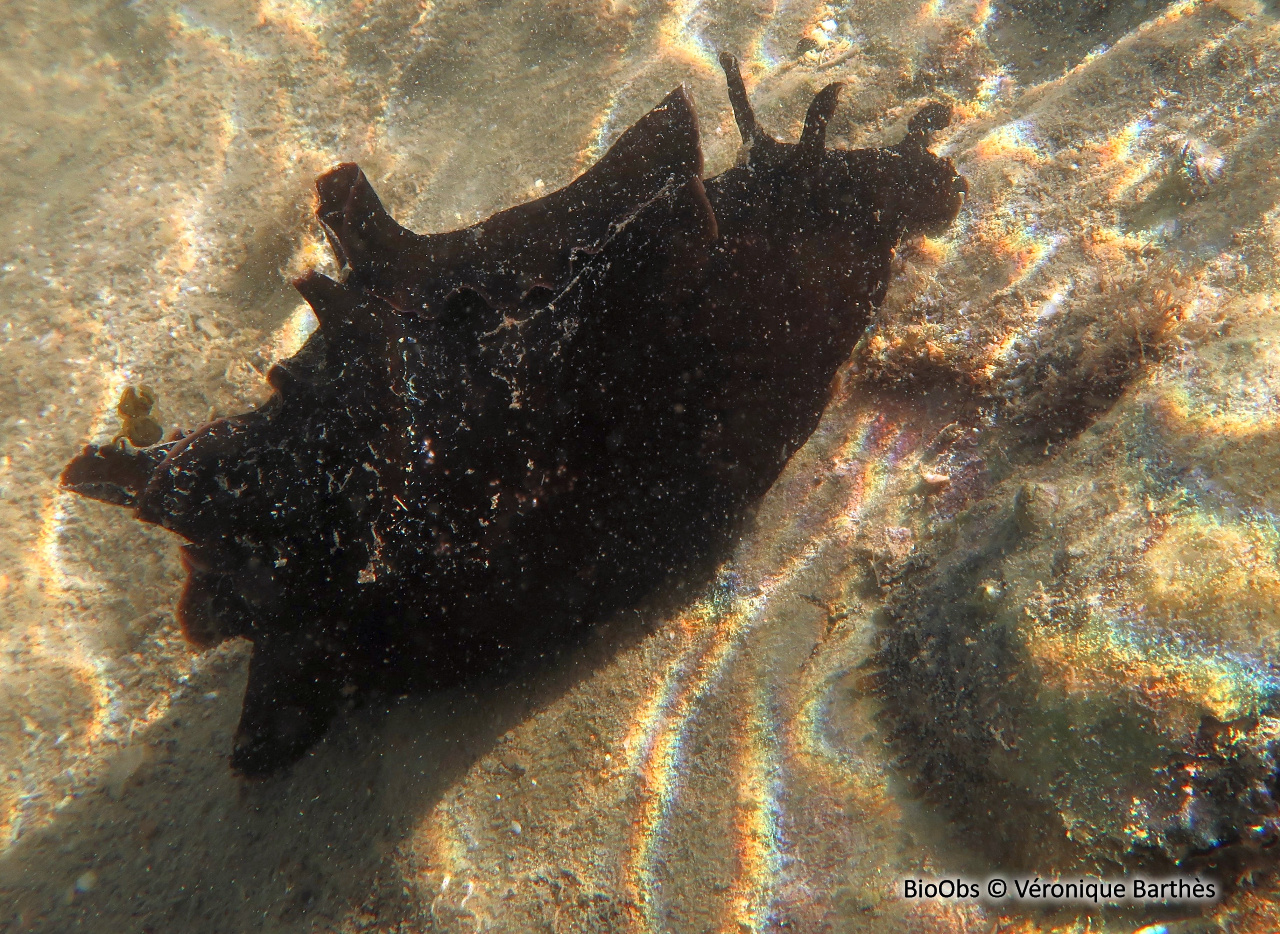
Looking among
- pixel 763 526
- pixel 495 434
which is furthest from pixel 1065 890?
pixel 495 434

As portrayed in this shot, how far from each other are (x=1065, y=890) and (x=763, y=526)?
144 cm

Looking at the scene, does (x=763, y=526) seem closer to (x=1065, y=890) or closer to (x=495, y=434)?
(x=495, y=434)

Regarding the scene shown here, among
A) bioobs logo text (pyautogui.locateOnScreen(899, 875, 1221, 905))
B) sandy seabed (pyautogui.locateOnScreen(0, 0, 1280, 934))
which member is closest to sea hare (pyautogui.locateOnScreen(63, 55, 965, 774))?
sandy seabed (pyautogui.locateOnScreen(0, 0, 1280, 934))

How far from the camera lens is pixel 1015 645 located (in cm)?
170

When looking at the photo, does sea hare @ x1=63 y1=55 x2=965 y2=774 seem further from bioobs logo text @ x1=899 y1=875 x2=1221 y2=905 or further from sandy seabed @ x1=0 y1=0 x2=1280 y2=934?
bioobs logo text @ x1=899 y1=875 x2=1221 y2=905

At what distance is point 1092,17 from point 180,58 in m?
5.75

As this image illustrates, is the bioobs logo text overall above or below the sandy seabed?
below

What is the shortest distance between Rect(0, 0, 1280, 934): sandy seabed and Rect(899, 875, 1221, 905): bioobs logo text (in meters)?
0.03

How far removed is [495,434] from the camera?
2158 mm

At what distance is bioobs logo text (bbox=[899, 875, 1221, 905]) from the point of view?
4.66 ft

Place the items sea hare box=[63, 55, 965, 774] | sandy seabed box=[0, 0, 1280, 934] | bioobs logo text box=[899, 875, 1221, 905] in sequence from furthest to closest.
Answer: sea hare box=[63, 55, 965, 774]
sandy seabed box=[0, 0, 1280, 934]
bioobs logo text box=[899, 875, 1221, 905]

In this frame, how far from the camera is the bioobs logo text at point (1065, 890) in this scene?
1421 mm

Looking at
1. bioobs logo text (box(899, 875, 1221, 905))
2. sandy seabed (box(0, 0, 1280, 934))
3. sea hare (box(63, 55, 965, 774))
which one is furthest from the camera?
sea hare (box(63, 55, 965, 774))

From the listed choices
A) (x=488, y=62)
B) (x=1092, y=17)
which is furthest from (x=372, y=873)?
(x=1092, y=17)
